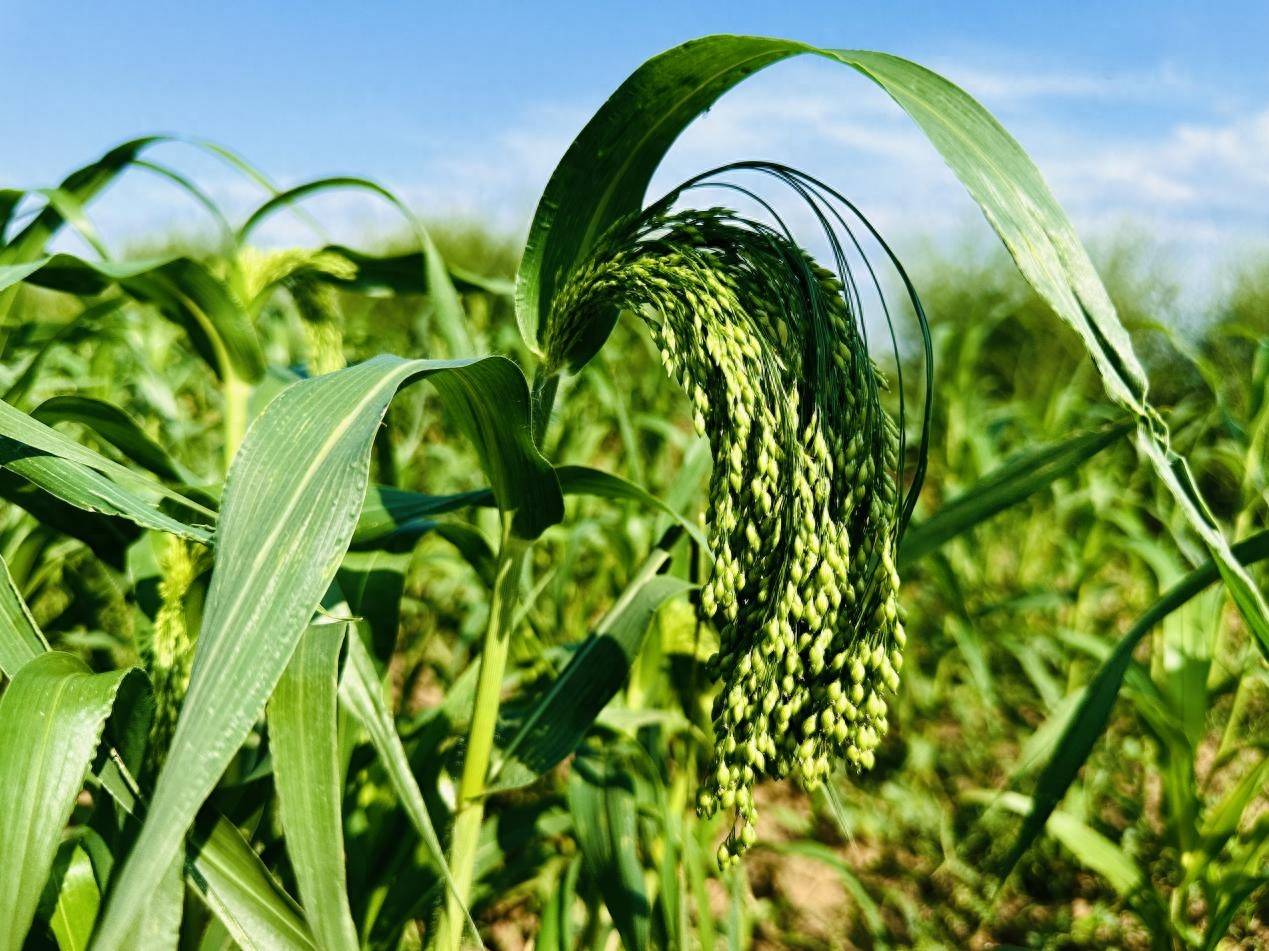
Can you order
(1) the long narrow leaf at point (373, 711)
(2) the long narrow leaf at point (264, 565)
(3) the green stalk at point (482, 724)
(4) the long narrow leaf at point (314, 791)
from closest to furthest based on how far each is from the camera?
(2) the long narrow leaf at point (264, 565) → (4) the long narrow leaf at point (314, 791) → (1) the long narrow leaf at point (373, 711) → (3) the green stalk at point (482, 724)

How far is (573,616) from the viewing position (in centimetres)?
255

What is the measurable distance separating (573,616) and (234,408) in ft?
3.86

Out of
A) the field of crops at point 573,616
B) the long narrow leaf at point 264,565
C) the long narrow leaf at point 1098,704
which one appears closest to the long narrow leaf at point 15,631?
the field of crops at point 573,616

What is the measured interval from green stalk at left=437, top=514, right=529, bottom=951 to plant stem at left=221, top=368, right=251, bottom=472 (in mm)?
603

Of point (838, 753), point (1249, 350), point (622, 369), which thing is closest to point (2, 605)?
point (838, 753)

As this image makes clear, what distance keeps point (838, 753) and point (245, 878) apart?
1.78 ft

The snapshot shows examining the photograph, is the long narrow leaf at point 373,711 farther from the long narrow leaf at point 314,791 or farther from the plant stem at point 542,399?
the plant stem at point 542,399

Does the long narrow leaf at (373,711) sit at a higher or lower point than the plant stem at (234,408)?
lower

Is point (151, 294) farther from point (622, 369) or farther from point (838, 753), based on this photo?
point (622, 369)

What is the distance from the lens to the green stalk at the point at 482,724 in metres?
1.12

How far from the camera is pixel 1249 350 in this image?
680 centimetres

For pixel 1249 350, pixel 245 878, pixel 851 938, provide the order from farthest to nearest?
pixel 1249 350
pixel 851 938
pixel 245 878

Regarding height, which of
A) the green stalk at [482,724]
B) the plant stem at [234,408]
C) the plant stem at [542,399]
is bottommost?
the green stalk at [482,724]

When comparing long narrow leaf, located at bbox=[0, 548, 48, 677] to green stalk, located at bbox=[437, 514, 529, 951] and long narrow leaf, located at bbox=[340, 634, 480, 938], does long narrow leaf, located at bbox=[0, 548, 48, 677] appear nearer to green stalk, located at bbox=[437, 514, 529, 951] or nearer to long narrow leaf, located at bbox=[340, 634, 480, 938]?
long narrow leaf, located at bbox=[340, 634, 480, 938]
